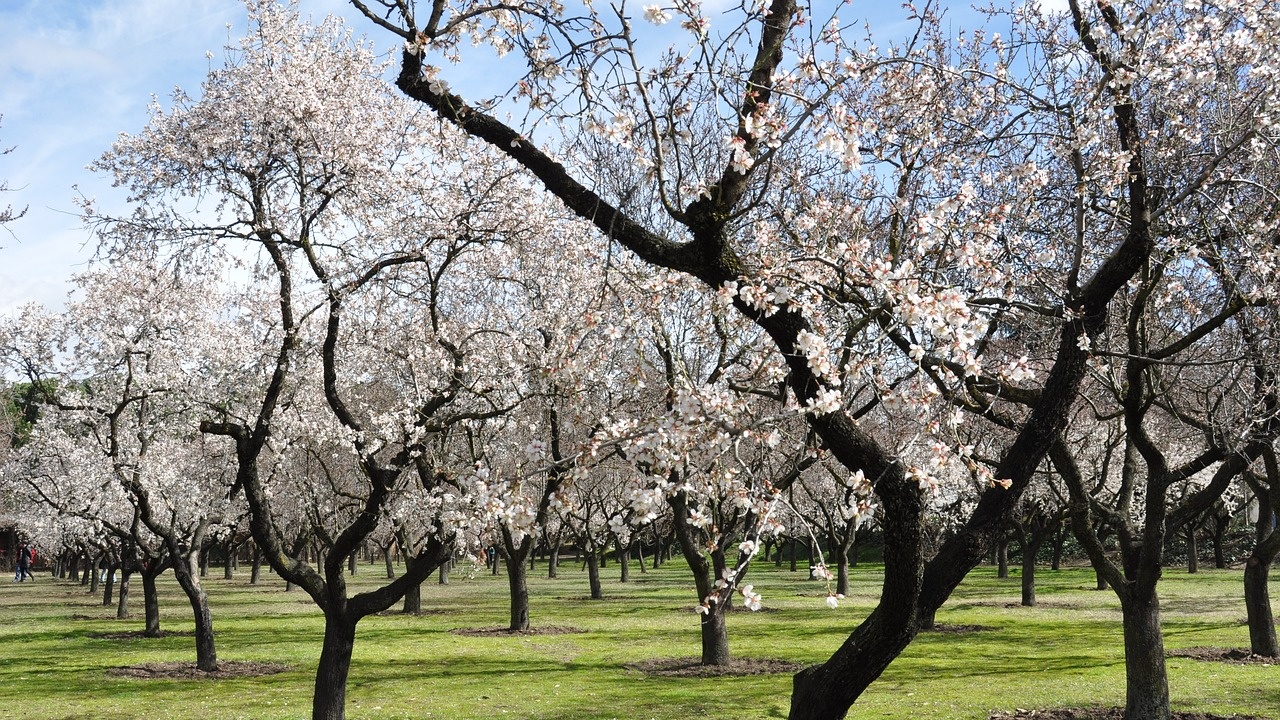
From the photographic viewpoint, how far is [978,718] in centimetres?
1359

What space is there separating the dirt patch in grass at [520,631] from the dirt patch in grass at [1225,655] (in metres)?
14.4

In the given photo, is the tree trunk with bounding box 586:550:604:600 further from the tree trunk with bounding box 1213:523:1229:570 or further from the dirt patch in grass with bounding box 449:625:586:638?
the tree trunk with bounding box 1213:523:1229:570

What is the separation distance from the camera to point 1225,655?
1838 cm

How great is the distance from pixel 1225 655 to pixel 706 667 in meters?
9.58

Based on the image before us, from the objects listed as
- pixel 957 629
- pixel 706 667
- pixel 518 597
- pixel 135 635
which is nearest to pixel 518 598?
pixel 518 597

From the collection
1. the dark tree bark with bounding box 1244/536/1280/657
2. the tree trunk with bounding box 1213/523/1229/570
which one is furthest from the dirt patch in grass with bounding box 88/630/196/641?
the tree trunk with bounding box 1213/523/1229/570

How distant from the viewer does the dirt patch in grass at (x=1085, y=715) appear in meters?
12.8

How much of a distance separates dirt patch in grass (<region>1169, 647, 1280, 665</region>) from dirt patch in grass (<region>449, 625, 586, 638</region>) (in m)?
14.4

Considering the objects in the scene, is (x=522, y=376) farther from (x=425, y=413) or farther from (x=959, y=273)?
(x=959, y=273)

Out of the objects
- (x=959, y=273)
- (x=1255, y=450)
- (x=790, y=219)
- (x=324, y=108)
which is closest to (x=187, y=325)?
(x=324, y=108)

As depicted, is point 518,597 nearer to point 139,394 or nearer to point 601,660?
point 601,660

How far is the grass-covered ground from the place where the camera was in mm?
15211

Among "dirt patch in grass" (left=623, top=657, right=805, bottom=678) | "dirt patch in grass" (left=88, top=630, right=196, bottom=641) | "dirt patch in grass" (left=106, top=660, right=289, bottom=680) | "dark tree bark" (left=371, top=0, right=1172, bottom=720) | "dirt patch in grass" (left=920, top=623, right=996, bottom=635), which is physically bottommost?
"dirt patch in grass" (left=88, top=630, right=196, bottom=641)

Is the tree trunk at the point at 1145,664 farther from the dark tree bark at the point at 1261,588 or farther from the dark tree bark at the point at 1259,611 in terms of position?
the dark tree bark at the point at 1259,611
